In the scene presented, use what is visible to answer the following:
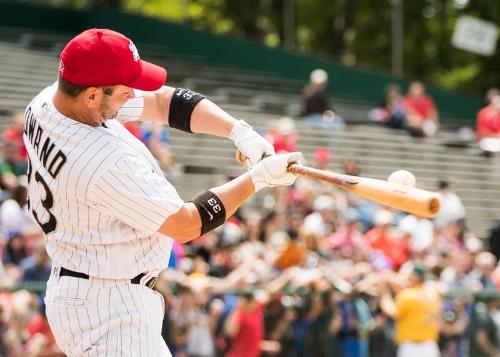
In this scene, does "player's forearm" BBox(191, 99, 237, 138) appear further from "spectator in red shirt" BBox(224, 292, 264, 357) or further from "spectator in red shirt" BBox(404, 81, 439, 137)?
"spectator in red shirt" BBox(404, 81, 439, 137)

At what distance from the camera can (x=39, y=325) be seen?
9453mm

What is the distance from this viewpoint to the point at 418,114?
65.8 ft

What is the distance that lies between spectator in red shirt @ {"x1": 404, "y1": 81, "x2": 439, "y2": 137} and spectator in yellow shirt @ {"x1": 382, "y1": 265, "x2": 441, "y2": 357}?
791cm

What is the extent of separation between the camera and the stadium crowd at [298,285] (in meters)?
10.3

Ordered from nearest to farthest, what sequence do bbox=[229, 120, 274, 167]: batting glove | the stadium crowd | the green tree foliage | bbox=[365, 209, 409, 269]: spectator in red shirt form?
1. bbox=[229, 120, 274, 167]: batting glove
2. the stadium crowd
3. bbox=[365, 209, 409, 269]: spectator in red shirt
4. the green tree foliage

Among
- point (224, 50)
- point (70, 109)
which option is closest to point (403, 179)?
point (70, 109)

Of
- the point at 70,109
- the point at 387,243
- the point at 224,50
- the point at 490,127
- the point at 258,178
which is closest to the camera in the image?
the point at 70,109

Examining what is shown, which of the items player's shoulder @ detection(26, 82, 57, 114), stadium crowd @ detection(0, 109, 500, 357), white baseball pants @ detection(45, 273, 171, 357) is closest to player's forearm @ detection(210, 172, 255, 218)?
white baseball pants @ detection(45, 273, 171, 357)

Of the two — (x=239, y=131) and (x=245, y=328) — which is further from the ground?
(x=239, y=131)

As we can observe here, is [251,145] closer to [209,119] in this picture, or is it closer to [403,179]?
[209,119]

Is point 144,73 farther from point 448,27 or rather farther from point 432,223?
point 448,27

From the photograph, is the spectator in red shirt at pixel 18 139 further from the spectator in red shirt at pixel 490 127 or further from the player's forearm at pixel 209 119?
the spectator in red shirt at pixel 490 127

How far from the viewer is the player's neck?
430 centimetres

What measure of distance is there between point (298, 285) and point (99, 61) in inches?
305
